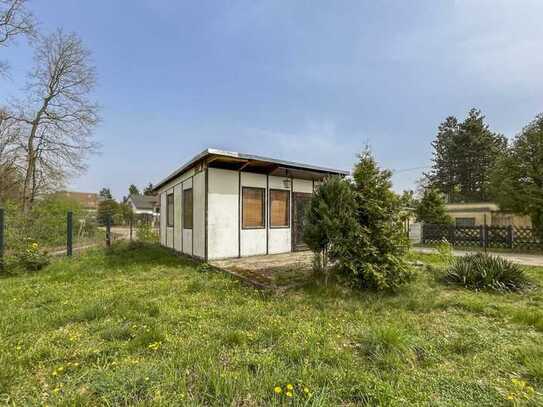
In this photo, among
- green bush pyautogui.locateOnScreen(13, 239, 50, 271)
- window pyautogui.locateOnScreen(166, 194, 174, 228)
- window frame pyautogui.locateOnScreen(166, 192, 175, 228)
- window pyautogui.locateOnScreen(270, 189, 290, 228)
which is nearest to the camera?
green bush pyautogui.locateOnScreen(13, 239, 50, 271)

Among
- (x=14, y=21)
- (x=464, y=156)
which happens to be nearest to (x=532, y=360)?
(x=14, y=21)

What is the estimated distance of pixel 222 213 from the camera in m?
7.15

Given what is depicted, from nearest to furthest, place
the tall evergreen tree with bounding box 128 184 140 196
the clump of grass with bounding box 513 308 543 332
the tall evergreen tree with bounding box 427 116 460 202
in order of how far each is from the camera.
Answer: the clump of grass with bounding box 513 308 543 332 → the tall evergreen tree with bounding box 427 116 460 202 → the tall evergreen tree with bounding box 128 184 140 196

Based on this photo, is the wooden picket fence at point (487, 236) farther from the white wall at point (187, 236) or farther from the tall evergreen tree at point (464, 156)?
the tall evergreen tree at point (464, 156)

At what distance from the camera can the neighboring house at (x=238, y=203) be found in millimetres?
6988

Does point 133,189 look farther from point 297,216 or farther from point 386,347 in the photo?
point 386,347

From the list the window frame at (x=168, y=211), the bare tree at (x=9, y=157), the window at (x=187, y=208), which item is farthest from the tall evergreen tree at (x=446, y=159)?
Answer: the bare tree at (x=9, y=157)

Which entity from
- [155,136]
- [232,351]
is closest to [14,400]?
[232,351]

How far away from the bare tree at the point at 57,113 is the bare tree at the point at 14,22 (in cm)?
Answer: 383

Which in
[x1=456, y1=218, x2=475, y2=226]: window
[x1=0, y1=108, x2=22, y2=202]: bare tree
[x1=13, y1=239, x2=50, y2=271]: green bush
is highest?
[x1=0, y1=108, x2=22, y2=202]: bare tree

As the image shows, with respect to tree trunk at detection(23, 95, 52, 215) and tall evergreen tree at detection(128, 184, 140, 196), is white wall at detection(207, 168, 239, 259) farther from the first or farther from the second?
tall evergreen tree at detection(128, 184, 140, 196)

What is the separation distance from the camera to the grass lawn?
1.97 meters

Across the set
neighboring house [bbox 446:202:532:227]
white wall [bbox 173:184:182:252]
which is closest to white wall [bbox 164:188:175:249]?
white wall [bbox 173:184:182:252]

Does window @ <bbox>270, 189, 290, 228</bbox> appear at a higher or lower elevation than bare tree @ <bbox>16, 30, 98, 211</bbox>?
lower
